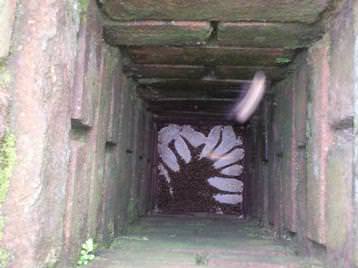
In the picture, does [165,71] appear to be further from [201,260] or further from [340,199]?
[340,199]

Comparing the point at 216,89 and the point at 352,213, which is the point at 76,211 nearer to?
the point at 352,213

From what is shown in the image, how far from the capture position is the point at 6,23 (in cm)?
151

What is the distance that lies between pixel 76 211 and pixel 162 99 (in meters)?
2.54

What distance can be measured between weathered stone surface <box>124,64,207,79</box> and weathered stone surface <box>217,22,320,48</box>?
0.65 metres

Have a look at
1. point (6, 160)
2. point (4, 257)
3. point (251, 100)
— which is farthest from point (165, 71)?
point (4, 257)

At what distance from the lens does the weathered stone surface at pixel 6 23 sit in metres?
1.50

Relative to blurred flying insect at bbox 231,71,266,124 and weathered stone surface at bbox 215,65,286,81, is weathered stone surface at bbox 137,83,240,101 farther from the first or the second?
weathered stone surface at bbox 215,65,286,81

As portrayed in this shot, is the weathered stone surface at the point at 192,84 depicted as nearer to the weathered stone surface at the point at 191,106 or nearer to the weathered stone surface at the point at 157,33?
the weathered stone surface at the point at 191,106

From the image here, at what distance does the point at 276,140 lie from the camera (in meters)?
3.73

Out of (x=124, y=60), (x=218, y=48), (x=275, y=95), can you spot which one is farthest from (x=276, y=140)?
(x=124, y=60)

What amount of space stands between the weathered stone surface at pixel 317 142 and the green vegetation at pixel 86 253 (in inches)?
47.6

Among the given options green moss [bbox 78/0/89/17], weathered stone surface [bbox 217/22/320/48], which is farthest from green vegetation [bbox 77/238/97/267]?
weathered stone surface [bbox 217/22/320/48]

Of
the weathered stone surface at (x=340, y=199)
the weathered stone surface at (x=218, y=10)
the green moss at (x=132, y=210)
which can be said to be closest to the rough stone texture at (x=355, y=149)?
the weathered stone surface at (x=340, y=199)

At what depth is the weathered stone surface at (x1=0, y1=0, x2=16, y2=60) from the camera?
1.50m
